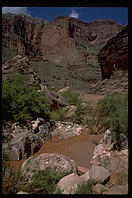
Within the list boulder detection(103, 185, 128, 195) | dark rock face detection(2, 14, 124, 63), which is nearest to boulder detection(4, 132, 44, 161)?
boulder detection(103, 185, 128, 195)

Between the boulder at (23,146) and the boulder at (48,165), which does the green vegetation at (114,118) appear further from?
the boulder at (23,146)

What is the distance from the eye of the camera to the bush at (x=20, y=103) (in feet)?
17.0

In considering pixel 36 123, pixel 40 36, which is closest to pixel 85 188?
pixel 36 123

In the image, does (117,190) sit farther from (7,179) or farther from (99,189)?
(7,179)

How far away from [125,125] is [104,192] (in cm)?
165

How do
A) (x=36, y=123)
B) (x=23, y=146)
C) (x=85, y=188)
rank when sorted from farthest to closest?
(x=36, y=123)
(x=23, y=146)
(x=85, y=188)

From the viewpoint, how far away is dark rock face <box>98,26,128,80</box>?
1852 cm

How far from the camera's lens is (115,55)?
1967cm

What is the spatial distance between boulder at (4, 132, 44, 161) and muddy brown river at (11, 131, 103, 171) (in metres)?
0.20

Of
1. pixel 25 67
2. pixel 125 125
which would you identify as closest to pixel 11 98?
pixel 125 125

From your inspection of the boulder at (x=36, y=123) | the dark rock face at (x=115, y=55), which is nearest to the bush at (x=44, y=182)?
the boulder at (x=36, y=123)

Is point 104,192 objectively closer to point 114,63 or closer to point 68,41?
point 114,63

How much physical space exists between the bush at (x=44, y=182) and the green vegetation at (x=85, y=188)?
484 mm

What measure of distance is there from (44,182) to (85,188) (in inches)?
28.9
